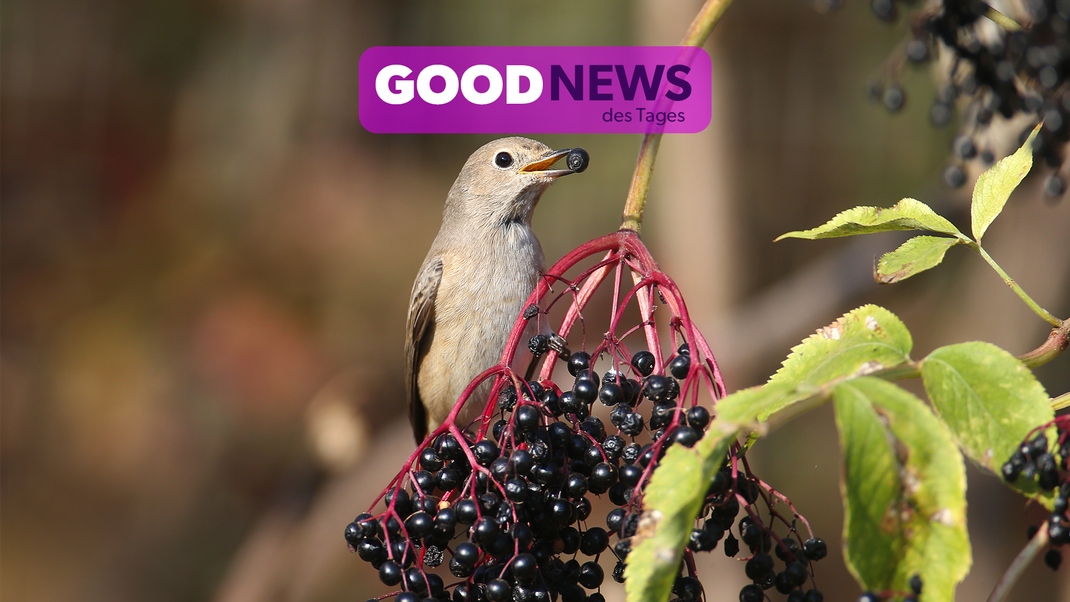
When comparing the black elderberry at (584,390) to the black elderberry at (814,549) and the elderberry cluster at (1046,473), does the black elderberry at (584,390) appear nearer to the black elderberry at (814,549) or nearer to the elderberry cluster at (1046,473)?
the black elderberry at (814,549)

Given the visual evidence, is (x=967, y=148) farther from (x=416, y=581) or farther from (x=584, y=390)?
(x=416, y=581)

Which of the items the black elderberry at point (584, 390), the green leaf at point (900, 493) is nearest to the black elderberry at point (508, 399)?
the black elderberry at point (584, 390)

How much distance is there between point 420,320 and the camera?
3.93 m

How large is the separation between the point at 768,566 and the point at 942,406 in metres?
0.41

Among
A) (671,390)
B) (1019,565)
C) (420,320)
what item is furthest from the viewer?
(420,320)

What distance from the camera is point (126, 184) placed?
828 centimetres

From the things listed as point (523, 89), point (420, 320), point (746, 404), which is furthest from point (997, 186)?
point (523, 89)

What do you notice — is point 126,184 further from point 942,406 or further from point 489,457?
point 942,406

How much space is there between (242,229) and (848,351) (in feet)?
25.7

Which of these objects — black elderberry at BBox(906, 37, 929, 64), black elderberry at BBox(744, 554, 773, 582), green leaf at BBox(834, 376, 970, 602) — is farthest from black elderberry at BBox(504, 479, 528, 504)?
black elderberry at BBox(906, 37, 929, 64)

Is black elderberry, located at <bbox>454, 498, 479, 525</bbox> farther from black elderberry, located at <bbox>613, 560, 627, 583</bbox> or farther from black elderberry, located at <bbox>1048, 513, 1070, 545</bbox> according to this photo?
black elderberry, located at <bbox>1048, 513, 1070, 545</bbox>

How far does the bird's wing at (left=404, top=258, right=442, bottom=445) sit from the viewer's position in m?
3.88

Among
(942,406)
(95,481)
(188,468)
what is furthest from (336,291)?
(942,406)

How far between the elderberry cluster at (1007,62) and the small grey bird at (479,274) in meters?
1.49
